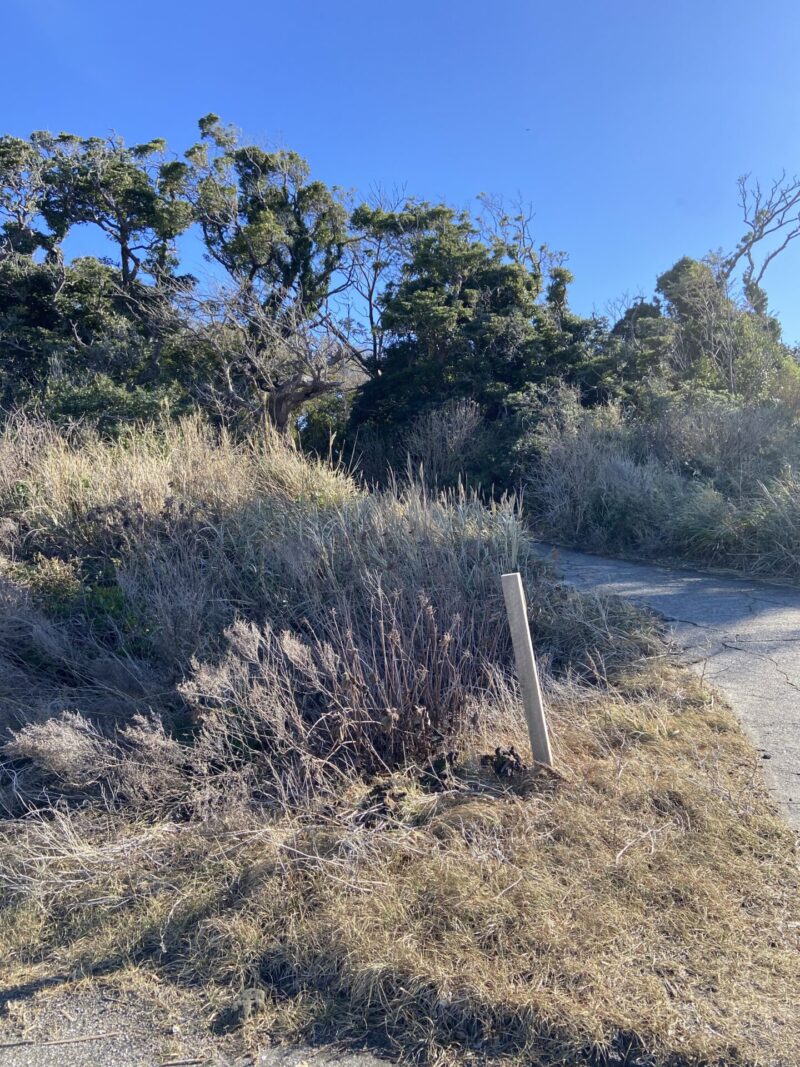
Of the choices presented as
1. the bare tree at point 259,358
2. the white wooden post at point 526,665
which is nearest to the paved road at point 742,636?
the white wooden post at point 526,665

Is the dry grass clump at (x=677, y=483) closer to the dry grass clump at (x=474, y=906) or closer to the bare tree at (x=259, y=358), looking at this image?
the dry grass clump at (x=474, y=906)

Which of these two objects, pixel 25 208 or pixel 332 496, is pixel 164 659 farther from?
pixel 25 208

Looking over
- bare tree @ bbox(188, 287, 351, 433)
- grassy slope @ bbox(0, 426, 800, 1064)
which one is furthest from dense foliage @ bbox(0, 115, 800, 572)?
grassy slope @ bbox(0, 426, 800, 1064)

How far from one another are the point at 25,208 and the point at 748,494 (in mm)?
16208

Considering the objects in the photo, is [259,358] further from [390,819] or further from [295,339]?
[390,819]

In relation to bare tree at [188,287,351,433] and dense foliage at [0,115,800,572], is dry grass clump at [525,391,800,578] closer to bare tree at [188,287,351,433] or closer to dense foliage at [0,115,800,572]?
dense foliage at [0,115,800,572]

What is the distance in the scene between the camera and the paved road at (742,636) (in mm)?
4000

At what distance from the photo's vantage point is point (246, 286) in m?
17.9

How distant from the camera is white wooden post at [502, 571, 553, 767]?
137 inches

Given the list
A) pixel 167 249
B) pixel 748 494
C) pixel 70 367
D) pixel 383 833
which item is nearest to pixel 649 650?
pixel 383 833

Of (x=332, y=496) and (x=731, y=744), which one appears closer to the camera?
(x=731, y=744)

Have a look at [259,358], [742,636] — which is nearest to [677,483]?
[742,636]

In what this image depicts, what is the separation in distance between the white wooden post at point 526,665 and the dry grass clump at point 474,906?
16 centimetres

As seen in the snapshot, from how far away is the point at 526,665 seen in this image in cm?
352
